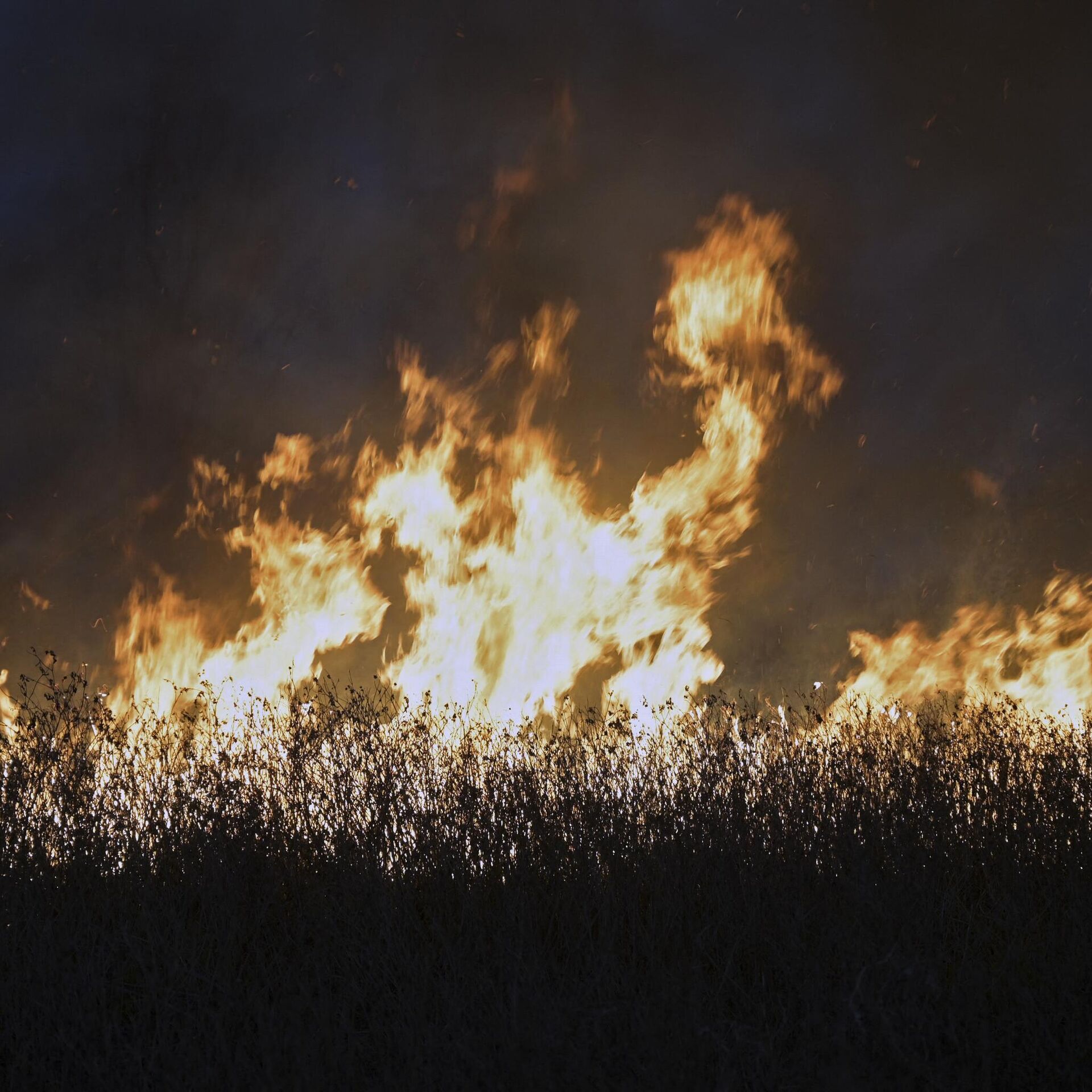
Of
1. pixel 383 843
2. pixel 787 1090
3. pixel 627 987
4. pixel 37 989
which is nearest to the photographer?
pixel 787 1090

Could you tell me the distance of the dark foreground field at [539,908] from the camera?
3.24 m

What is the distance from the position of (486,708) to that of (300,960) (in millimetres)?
4215

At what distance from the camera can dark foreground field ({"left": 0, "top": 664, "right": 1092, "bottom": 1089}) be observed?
3236mm

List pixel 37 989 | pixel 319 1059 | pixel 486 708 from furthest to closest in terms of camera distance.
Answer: pixel 486 708
pixel 37 989
pixel 319 1059

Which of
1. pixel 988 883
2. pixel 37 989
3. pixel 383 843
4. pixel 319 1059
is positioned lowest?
pixel 319 1059

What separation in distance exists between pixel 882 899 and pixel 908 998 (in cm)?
125

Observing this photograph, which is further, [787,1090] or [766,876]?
[766,876]

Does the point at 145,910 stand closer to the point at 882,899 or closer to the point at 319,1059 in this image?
the point at 319,1059

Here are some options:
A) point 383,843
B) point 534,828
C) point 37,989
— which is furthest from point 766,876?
point 37,989

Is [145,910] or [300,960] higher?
[145,910]

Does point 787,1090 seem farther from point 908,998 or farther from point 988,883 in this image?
point 988,883

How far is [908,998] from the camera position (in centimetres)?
315

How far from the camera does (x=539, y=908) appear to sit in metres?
4.84

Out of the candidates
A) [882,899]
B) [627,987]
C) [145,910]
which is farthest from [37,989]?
[882,899]
